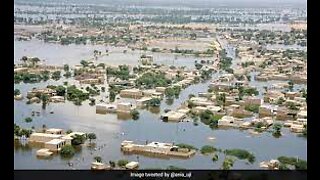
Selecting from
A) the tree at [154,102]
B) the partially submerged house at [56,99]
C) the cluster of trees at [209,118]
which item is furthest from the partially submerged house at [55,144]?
the cluster of trees at [209,118]

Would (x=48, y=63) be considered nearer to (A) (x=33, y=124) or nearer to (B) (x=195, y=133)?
(A) (x=33, y=124)

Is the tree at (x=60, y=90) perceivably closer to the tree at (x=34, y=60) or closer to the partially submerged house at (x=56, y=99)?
the partially submerged house at (x=56, y=99)

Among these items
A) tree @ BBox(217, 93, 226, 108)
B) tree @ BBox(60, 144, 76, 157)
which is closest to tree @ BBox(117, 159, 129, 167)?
tree @ BBox(60, 144, 76, 157)

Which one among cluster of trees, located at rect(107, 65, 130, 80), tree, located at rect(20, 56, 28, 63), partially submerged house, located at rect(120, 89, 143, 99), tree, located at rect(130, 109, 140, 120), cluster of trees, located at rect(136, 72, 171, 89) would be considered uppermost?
tree, located at rect(20, 56, 28, 63)

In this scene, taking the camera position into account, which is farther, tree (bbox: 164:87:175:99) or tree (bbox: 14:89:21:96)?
tree (bbox: 164:87:175:99)

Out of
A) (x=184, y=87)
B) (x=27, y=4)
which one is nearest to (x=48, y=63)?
(x=27, y=4)

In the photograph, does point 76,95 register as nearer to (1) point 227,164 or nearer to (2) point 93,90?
(2) point 93,90

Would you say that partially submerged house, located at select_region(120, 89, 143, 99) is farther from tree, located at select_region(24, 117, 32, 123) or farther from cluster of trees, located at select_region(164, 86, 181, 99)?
tree, located at select_region(24, 117, 32, 123)
